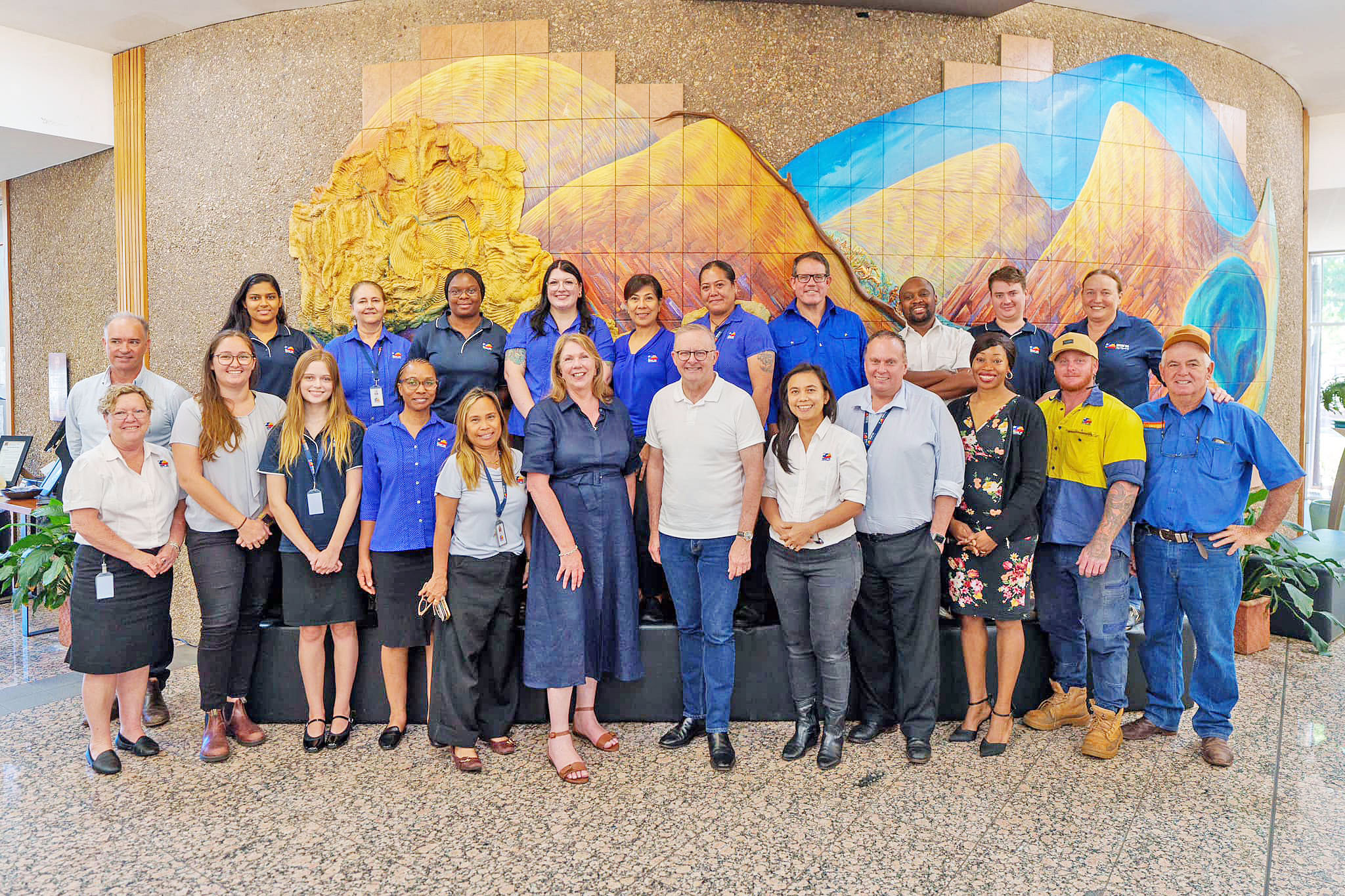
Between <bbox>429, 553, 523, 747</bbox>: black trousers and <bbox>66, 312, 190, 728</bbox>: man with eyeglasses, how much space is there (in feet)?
3.99

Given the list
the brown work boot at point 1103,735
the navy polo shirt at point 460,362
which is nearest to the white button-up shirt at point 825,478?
the brown work boot at point 1103,735

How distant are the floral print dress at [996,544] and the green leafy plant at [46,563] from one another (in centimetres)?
461

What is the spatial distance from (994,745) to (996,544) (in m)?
0.78

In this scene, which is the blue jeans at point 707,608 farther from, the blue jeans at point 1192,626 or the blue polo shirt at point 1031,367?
the blue polo shirt at point 1031,367

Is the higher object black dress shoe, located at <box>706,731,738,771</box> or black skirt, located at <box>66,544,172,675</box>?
black skirt, located at <box>66,544,172,675</box>

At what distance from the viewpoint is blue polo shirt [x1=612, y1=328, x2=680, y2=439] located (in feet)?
11.2

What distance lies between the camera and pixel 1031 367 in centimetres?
377

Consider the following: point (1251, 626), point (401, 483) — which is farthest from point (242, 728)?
point (1251, 626)

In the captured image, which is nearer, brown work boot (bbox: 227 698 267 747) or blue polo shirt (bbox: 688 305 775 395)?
brown work boot (bbox: 227 698 267 747)

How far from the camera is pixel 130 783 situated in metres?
2.81

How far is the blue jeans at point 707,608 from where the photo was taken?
2908mm

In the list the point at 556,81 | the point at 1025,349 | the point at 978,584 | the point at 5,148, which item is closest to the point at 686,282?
the point at 556,81

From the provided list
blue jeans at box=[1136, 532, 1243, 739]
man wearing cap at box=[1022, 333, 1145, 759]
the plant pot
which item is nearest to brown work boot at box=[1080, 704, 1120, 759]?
man wearing cap at box=[1022, 333, 1145, 759]

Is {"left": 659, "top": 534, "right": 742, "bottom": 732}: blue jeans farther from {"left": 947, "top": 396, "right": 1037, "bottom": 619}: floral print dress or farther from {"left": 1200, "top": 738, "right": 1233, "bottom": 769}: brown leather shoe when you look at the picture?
{"left": 1200, "top": 738, "right": 1233, "bottom": 769}: brown leather shoe
